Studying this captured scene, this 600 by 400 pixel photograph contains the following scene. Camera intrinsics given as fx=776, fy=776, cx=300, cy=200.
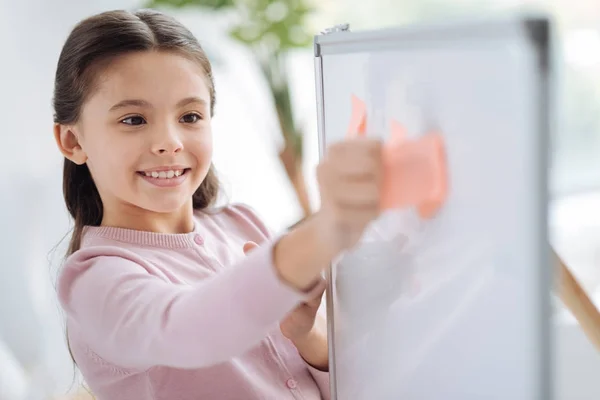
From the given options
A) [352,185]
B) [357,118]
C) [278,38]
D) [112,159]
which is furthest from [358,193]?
[278,38]

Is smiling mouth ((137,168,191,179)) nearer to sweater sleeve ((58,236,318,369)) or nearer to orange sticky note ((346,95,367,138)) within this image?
sweater sleeve ((58,236,318,369))

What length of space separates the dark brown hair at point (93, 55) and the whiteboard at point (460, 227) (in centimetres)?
26

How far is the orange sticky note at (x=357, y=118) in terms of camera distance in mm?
635

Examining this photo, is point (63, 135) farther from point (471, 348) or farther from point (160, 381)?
point (471, 348)

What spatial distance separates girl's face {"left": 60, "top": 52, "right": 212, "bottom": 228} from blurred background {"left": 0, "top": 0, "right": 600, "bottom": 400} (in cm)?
72

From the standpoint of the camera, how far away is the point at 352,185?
1.72 ft

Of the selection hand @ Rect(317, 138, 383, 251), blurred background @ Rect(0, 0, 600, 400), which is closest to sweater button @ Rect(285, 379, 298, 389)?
hand @ Rect(317, 138, 383, 251)

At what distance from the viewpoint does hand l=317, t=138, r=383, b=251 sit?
524mm

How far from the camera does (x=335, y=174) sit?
0.53 meters

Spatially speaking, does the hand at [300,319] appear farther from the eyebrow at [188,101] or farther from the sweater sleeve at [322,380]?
the eyebrow at [188,101]

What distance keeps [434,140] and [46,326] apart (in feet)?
5.26

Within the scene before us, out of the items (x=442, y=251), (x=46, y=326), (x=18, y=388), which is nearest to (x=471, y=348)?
(x=442, y=251)

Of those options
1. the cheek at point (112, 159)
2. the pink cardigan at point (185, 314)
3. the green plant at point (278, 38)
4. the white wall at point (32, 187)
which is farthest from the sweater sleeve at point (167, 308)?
the green plant at point (278, 38)

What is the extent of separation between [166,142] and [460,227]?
0.45 m
